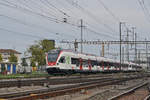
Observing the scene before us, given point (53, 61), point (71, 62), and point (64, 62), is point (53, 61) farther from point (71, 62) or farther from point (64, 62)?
point (71, 62)

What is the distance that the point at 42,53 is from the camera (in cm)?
6781

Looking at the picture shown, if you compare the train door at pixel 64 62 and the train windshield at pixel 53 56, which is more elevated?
the train windshield at pixel 53 56

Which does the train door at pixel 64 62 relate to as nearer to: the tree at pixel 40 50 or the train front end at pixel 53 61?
the train front end at pixel 53 61

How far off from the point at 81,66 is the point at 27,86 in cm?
2080

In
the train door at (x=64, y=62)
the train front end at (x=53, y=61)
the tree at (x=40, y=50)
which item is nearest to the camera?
the train front end at (x=53, y=61)

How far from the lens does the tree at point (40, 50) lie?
6730cm

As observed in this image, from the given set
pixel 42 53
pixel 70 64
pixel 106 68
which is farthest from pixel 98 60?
pixel 42 53

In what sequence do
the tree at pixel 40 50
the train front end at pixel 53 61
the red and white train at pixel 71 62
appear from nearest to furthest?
the train front end at pixel 53 61 < the red and white train at pixel 71 62 < the tree at pixel 40 50

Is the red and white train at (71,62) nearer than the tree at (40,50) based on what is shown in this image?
Yes

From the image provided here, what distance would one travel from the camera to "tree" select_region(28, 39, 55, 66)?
67300mm

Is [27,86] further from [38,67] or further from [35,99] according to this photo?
[38,67]

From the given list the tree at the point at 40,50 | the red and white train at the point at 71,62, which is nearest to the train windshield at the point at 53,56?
the red and white train at the point at 71,62

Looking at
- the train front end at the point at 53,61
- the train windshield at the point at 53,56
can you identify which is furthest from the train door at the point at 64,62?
the train windshield at the point at 53,56

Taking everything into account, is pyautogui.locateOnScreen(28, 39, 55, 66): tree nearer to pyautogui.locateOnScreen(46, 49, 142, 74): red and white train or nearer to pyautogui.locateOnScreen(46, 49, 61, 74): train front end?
pyautogui.locateOnScreen(46, 49, 142, 74): red and white train
